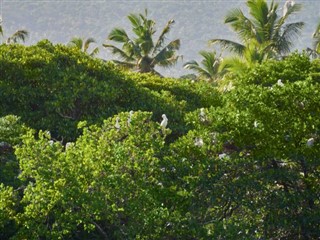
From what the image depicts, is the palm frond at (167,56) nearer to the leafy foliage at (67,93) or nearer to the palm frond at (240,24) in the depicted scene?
the palm frond at (240,24)

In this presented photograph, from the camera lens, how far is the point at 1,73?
1755 cm

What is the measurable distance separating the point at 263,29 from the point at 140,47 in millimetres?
8225

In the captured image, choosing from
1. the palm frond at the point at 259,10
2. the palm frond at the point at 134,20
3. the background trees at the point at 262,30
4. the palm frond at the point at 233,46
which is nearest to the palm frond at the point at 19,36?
the palm frond at the point at 134,20

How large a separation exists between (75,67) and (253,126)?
26.2 ft

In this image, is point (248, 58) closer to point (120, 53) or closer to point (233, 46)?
point (233, 46)

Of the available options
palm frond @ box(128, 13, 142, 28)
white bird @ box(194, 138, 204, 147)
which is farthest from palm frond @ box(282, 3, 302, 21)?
white bird @ box(194, 138, 204, 147)

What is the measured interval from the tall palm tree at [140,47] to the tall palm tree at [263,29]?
6341mm

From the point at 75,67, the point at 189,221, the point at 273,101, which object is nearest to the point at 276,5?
the point at 75,67

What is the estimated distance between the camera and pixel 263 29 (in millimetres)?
26266

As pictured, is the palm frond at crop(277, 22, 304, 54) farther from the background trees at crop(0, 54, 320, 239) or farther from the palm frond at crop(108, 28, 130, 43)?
the background trees at crop(0, 54, 320, 239)

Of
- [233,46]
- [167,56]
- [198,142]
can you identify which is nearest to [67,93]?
[198,142]

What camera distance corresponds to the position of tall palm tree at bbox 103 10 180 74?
32.8 metres

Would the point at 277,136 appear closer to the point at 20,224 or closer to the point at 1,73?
the point at 20,224

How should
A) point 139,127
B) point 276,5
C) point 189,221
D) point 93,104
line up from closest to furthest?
point 189,221, point 139,127, point 93,104, point 276,5
